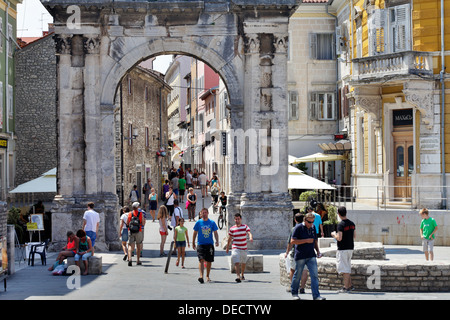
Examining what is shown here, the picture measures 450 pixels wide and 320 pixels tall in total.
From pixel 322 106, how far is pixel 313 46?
307 cm

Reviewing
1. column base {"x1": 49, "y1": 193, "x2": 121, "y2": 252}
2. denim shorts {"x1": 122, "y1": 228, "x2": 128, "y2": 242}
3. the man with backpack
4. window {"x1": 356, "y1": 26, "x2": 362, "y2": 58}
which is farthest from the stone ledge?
window {"x1": 356, "y1": 26, "x2": 362, "y2": 58}

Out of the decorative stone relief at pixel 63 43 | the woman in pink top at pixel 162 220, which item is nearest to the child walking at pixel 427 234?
the woman in pink top at pixel 162 220

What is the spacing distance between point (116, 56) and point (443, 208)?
12858 mm

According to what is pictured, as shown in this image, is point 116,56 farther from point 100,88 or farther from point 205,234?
point 205,234

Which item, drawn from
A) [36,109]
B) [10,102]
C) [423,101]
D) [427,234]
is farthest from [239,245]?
[36,109]

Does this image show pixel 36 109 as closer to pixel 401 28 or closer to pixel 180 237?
pixel 401 28

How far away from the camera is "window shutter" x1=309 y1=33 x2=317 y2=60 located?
1646 inches

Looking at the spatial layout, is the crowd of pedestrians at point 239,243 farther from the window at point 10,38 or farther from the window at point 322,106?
the window at point 10,38

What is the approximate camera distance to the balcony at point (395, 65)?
29484 mm

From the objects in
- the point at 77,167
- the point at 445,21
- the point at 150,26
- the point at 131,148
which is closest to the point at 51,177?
the point at 77,167

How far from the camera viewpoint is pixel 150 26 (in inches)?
963

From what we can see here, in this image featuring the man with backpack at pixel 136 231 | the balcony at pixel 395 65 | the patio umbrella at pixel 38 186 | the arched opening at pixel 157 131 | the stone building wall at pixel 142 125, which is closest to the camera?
the man with backpack at pixel 136 231

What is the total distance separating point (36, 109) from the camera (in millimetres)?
45375

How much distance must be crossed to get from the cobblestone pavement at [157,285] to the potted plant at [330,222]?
3.76 m
